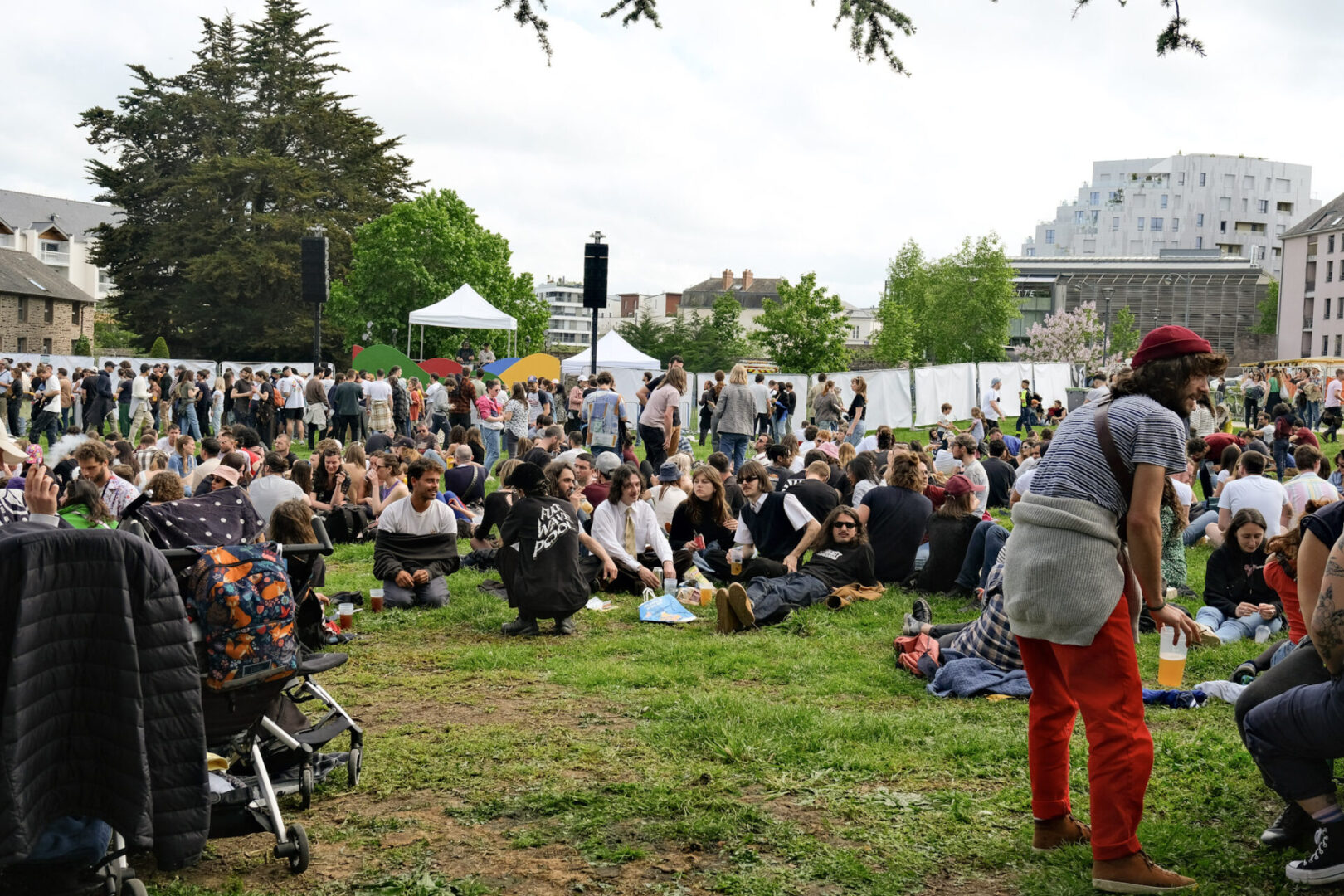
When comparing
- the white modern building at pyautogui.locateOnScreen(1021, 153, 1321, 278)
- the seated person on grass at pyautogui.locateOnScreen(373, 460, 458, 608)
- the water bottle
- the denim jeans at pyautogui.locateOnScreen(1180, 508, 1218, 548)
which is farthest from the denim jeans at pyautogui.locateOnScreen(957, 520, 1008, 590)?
the white modern building at pyautogui.locateOnScreen(1021, 153, 1321, 278)

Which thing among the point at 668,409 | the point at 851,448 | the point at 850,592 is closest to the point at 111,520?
the point at 850,592

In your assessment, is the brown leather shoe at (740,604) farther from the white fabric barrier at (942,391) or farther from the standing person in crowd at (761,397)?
the white fabric barrier at (942,391)

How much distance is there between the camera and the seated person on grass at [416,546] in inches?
389

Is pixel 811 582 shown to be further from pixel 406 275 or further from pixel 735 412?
pixel 406 275

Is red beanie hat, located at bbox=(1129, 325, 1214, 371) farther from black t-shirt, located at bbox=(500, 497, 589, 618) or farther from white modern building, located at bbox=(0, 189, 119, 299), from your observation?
white modern building, located at bbox=(0, 189, 119, 299)

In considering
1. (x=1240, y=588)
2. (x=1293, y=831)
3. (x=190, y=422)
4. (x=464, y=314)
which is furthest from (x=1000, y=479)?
(x=190, y=422)

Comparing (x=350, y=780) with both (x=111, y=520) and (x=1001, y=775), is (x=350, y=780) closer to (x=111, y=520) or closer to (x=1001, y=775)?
(x=1001, y=775)

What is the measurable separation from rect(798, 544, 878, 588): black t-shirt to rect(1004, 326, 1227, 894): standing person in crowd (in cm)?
601

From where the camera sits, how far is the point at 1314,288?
87375 millimetres

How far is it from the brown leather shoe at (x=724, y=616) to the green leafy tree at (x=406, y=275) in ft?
155

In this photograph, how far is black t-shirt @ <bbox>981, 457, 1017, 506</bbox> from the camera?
1455cm

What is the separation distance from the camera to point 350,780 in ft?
17.5

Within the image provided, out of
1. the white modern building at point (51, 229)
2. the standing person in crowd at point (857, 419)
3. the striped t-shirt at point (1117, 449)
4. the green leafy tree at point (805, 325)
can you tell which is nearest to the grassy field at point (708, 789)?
the striped t-shirt at point (1117, 449)

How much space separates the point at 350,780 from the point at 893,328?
8053 cm
